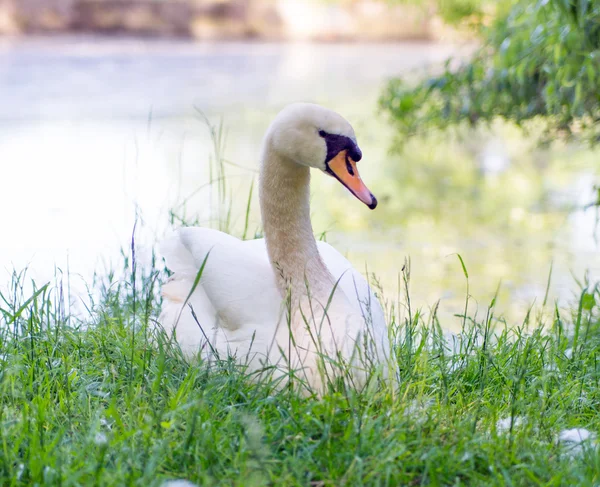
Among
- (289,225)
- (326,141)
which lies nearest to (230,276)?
(289,225)

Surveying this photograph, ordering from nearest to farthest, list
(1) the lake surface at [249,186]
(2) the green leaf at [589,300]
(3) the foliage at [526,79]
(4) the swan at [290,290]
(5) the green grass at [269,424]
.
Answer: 1. (5) the green grass at [269,424]
2. (4) the swan at [290,290]
3. (2) the green leaf at [589,300]
4. (3) the foliage at [526,79]
5. (1) the lake surface at [249,186]

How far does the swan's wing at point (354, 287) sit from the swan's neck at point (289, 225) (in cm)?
12

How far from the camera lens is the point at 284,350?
274 centimetres

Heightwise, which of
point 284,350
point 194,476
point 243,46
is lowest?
point 194,476

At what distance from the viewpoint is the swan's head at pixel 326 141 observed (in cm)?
277

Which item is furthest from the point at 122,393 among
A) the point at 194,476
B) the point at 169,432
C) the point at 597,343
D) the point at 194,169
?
the point at 194,169

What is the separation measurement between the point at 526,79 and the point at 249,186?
2663 millimetres

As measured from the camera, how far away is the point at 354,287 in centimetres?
318

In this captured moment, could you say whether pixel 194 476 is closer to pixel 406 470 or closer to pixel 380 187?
pixel 406 470

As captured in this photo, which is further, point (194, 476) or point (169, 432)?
point (169, 432)

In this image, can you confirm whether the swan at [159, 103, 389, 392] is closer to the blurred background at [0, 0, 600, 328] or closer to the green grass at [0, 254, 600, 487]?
the green grass at [0, 254, 600, 487]

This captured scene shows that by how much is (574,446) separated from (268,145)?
55.1 inches

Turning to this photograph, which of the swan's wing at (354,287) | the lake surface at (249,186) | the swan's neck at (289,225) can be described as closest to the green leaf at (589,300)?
the lake surface at (249,186)

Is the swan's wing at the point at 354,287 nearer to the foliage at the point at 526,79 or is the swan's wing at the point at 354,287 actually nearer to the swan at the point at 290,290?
the swan at the point at 290,290
